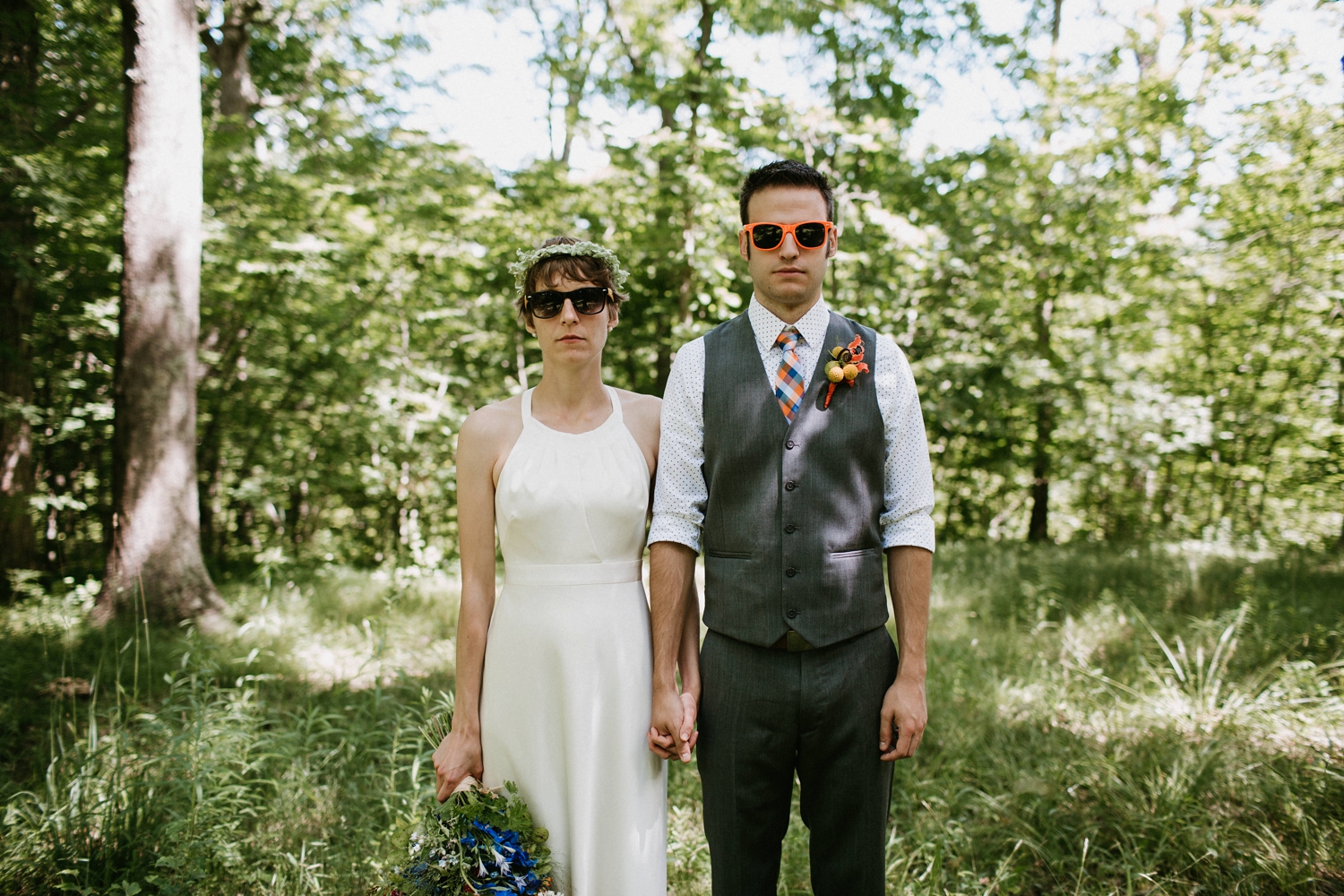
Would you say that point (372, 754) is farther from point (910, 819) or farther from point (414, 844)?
point (910, 819)

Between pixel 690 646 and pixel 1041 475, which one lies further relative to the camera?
pixel 1041 475

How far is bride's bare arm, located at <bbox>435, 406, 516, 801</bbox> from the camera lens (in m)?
1.96

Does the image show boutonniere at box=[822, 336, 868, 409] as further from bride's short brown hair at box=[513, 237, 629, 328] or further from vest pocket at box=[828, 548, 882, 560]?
bride's short brown hair at box=[513, 237, 629, 328]

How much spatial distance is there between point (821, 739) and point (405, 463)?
27.3ft

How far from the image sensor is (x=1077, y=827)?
113 inches

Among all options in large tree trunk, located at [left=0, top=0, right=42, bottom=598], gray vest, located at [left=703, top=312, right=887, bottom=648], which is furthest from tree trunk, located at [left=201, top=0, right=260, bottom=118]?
gray vest, located at [left=703, top=312, right=887, bottom=648]

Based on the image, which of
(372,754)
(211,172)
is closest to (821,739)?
(372,754)

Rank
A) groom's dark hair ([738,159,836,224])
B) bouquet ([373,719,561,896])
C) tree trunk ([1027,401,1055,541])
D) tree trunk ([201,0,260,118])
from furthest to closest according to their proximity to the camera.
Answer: tree trunk ([1027,401,1055,541]), tree trunk ([201,0,260,118]), groom's dark hair ([738,159,836,224]), bouquet ([373,719,561,896])

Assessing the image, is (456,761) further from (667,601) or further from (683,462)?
(683,462)

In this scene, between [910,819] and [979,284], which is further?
[979,284]

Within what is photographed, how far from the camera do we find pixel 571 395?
6.87 ft

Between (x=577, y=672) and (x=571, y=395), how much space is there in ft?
2.43

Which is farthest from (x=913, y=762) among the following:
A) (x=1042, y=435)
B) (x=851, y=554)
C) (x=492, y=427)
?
(x=1042, y=435)

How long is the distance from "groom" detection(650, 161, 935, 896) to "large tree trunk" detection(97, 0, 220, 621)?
465 centimetres
